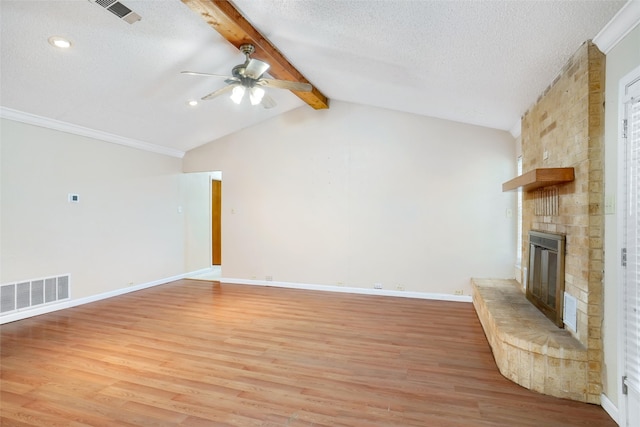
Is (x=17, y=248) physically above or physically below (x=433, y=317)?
above

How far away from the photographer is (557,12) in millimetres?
2033

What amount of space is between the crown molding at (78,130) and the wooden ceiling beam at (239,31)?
2.79 metres

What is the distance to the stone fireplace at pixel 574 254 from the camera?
2.21 metres

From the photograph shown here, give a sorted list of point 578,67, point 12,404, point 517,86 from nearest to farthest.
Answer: point 12,404 → point 578,67 → point 517,86

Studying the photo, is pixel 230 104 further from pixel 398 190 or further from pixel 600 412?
pixel 600 412

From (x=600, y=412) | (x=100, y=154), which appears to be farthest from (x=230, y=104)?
(x=600, y=412)

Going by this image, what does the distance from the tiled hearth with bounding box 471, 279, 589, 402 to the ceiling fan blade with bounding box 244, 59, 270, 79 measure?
309 centimetres

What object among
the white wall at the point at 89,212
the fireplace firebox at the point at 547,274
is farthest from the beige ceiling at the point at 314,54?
the fireplace firebox at the point at 547,274

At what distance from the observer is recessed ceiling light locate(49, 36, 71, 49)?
292cm

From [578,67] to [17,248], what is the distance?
19.4ft

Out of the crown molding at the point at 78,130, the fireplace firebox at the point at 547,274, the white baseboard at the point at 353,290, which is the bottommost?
the white baseboard at the point at 353,290

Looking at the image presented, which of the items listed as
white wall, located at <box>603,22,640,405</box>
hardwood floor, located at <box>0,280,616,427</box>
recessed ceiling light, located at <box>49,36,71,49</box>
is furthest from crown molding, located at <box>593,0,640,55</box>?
recessed ceiling light, located at <box>49,36,71,49</box>

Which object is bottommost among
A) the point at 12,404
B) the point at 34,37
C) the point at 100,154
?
the point at 12,404

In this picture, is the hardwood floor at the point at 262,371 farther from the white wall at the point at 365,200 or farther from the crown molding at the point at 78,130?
the crown molding at the point at 78,130
